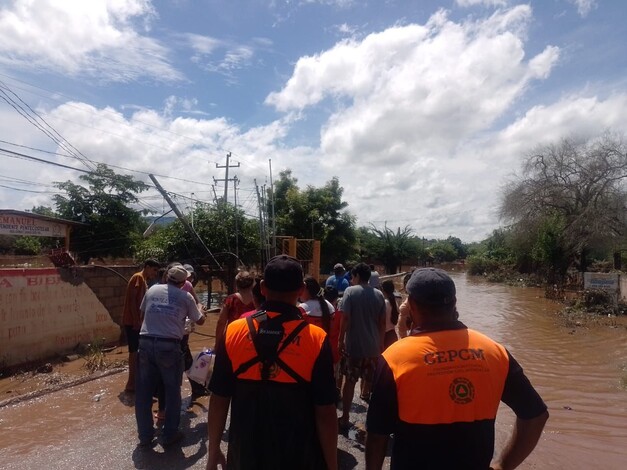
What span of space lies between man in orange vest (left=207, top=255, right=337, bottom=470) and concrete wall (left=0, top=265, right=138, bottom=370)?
6.48m

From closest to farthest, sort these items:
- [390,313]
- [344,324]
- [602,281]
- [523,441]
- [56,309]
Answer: [523,441] → [344,324] → [390,313] → [56,309] → [602,281]

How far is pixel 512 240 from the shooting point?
33781mm

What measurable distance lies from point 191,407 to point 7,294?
12.4 ft

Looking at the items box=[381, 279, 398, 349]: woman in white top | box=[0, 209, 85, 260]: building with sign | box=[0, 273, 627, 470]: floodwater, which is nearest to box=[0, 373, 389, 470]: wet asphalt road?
box=[0, 273, 627, 470]: floodwater

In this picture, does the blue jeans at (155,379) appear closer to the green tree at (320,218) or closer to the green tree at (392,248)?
the green tree at (320,218)

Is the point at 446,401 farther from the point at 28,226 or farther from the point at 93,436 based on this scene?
the point at 28,226

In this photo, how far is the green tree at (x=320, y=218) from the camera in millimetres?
30438

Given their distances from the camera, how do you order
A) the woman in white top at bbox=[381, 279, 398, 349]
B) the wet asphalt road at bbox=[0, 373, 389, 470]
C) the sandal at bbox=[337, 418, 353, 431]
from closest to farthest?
the wet asphalt road at bbox=[0, 373, 389, 470]
the sandal at bbox=[337, 418, 353, 431]
the woman in white top at bbox=[381, 279, 398, 349]

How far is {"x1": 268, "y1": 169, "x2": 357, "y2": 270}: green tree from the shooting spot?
99.9ft

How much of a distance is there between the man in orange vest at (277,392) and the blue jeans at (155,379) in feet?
7.56

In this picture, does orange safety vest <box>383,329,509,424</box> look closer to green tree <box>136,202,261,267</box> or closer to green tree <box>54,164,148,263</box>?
green tree <box>136,202,261,267</box>

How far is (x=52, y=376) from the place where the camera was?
7.27m

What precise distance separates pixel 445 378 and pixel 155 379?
3.38 metres

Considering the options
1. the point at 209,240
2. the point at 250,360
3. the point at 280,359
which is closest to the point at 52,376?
the point at 250,360
